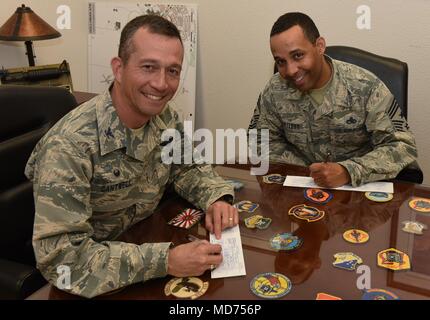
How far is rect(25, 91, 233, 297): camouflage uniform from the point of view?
3.15ft

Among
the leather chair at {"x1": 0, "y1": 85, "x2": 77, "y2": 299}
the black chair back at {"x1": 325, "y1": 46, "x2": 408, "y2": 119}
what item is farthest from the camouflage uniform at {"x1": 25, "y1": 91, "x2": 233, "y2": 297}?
the black chair back at {"x1": 325, "y1": 46, "x2": 408, "y2": 119}

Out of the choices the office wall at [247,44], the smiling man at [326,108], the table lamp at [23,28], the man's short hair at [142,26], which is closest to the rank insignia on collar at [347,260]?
the smiling man at [326,108]

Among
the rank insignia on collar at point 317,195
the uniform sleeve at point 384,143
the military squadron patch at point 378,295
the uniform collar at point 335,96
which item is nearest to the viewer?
the military squadron patch at point 378,295

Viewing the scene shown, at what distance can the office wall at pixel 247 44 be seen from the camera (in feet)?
7.17

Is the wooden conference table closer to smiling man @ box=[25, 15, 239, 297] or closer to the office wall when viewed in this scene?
smiling man @ box=[25, 15, 239, 297]

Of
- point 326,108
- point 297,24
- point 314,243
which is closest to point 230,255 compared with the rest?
point 314,243

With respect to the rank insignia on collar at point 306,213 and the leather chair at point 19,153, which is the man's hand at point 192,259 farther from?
the leather chair at point 19,153

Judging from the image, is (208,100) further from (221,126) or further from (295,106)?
(295,106)

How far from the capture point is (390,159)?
1512mm

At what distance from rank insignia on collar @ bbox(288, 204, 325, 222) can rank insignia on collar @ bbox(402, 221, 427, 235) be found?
0.22m

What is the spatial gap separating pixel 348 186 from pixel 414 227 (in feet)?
0.92

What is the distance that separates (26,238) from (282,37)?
3.58 ft

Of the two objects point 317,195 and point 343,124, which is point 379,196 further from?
point 343,124

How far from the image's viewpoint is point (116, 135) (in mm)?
1145
